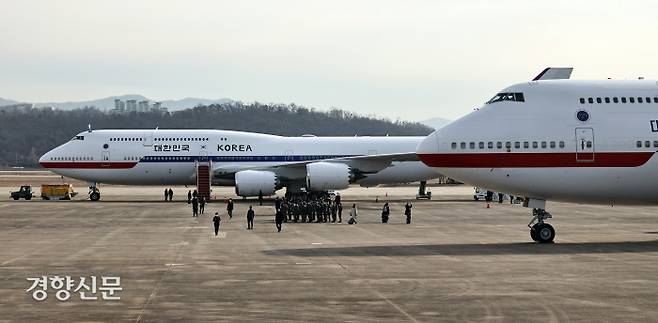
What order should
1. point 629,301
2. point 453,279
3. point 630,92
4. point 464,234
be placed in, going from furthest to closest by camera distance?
1. point 464,234
2. point 630,92
3. point 453,279
4. point 629,301

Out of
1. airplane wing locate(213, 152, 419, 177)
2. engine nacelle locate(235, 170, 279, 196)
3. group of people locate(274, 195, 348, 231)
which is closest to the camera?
group of people locate(274, 195, 348, 231)

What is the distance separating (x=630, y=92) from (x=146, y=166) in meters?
44.9

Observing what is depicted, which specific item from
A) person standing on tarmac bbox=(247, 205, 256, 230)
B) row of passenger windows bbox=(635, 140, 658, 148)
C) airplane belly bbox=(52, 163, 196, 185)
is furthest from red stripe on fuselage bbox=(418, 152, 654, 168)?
airplane belly bbox=(52, 163, 196, 185)

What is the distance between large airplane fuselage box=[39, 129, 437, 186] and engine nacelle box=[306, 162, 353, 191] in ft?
20.2

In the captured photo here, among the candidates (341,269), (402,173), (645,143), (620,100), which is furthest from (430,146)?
(402,173)

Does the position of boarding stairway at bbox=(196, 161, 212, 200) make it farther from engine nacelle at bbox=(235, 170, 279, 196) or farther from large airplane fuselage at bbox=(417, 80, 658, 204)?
large airplane fuselage at bbox=(417, 80, 658, 204)

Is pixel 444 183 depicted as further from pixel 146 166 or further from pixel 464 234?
pixel 464 234

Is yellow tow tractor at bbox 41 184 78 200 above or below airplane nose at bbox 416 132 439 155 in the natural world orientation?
below

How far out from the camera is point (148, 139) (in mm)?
74500

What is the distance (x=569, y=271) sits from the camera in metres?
28.2

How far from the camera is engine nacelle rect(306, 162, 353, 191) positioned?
2653 inches

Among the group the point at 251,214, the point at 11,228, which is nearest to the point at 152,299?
the point at 251,214

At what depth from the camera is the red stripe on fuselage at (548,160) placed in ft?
116

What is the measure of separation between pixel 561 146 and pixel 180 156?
1698 inches
